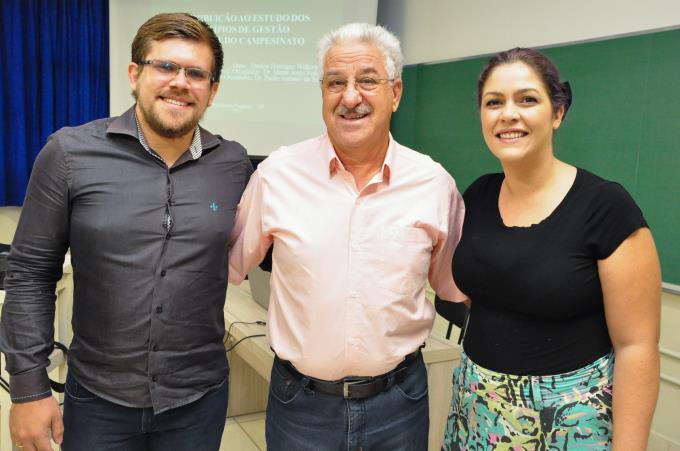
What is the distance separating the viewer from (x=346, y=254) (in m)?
1.38

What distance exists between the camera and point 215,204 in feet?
4.72

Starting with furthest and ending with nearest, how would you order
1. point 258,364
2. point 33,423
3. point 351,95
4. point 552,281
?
point 258,364, point 351,95, point 33,423, point 552,281

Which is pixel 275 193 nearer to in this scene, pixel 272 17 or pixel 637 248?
pixel 637 248

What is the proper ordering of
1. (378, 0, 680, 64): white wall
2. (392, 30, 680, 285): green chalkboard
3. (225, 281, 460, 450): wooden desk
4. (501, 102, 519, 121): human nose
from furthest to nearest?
1. (378, 0, 680, 64): white wall
2. (392, 30, 680, 285): green chalkboard
3. (225, 281, 460, 450): wooden desk
4. (501, 102, 519, 121): human nose

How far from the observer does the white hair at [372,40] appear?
145cm

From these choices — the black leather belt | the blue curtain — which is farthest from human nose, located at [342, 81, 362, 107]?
the blue curtain

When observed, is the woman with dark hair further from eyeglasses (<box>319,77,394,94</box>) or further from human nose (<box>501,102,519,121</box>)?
eyeglasses (<box>319,77,394,94</box>)

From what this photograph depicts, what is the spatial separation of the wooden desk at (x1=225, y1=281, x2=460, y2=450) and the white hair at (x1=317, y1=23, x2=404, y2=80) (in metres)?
0.99

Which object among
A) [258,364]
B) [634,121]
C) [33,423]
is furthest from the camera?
[634,121]

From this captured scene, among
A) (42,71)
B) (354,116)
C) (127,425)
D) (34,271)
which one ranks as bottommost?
(127,425)

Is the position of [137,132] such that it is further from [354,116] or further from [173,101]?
[354,116]

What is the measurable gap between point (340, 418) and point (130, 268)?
632 mm

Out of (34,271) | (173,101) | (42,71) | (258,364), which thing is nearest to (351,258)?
(173,101)

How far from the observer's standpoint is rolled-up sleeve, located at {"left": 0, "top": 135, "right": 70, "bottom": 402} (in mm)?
1296
